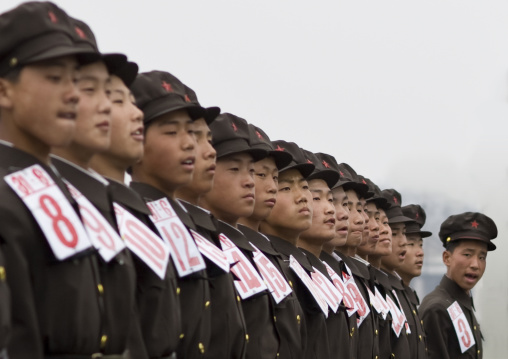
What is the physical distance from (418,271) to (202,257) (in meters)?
8.13

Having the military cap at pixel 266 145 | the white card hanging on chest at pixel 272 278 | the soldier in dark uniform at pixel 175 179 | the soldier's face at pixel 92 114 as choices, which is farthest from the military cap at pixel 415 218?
the soldier's face at pixel 92 114

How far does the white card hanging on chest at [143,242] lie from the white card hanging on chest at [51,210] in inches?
31.6

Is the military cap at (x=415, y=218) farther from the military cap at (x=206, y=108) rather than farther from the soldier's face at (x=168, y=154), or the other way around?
the soldier's face at (x=168, y=154)

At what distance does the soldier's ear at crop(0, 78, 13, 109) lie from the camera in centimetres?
541

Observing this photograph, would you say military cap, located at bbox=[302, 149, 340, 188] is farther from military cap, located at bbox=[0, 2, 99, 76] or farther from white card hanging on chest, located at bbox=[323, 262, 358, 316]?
military cap, located at bbox=[0, 2, 99, 76]

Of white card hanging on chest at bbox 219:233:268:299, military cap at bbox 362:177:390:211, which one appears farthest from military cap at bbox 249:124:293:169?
military cap at bbox 362:177:390:211

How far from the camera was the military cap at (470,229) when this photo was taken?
1409cm

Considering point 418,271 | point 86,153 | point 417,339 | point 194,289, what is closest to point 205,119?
point 194,289

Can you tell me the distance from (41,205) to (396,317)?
26.9 ft

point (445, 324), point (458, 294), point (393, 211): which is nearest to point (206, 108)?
point (445, 324)

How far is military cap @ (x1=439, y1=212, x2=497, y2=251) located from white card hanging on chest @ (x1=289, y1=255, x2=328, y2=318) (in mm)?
4456

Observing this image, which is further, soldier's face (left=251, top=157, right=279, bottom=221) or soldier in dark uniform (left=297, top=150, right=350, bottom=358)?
soldier in dark uniform (left=297, top=150, right=350, bottom=358)

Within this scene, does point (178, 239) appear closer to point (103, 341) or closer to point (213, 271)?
point (213, 271)

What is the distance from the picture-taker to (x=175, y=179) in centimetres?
726
